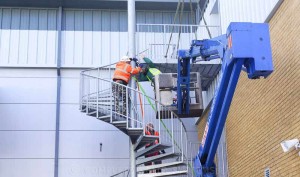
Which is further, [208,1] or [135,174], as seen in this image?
[208,1]

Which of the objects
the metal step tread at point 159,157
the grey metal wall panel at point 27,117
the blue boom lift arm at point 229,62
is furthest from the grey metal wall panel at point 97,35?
the blue boom lift arm at point 229,62

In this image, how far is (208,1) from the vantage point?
59.0 ft

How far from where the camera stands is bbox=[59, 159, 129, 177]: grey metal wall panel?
16.8m

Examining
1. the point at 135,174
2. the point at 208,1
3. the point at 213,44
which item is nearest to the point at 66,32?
the point at 208,1

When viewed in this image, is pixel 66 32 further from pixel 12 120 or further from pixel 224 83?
pixel 224 83

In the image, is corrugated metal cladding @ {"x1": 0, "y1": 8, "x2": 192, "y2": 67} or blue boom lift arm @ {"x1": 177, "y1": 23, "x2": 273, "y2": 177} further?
corrugated metal cladding @ {"x1": 0, "y1": 8, "x2": 192, "y2": 67}

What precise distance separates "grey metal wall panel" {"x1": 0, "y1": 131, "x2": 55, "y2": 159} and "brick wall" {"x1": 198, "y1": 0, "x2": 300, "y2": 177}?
6.91m

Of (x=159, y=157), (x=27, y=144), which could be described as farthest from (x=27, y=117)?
(x=159, y=157)

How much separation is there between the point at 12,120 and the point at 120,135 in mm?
3794

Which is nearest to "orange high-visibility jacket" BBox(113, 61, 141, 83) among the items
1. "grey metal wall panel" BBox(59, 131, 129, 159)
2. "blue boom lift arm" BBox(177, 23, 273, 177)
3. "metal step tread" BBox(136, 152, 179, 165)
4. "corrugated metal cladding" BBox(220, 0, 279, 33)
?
"metal step tread" BBox(136, 152, 179, 165)

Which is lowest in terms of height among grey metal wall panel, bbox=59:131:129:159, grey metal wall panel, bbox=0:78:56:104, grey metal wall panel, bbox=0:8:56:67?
grey metal wall panel, bbox=59:131:129:159

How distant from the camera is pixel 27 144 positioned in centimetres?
1700

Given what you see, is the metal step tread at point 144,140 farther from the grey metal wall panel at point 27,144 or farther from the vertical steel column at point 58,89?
the grey metal wall panel at point 27,144

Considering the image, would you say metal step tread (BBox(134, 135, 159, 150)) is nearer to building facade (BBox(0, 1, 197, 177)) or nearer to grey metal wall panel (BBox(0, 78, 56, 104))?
building facade (BBox(0, 1, 197, 177))
